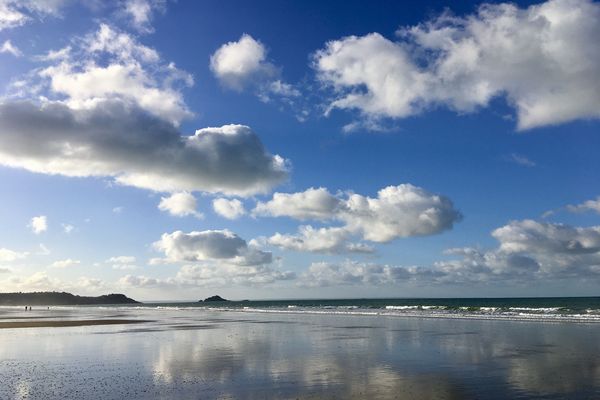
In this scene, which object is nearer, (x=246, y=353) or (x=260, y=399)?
(x=260, y=399)

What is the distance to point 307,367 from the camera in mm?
25688

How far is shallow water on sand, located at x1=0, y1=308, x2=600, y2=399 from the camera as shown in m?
19.6

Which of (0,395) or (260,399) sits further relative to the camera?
(0,395)

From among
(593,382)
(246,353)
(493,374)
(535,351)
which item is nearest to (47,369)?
(246,353)

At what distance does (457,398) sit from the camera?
60.0ft

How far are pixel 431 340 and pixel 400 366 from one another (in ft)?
45.9

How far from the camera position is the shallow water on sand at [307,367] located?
1962 cm

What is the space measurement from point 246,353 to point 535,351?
18.2m

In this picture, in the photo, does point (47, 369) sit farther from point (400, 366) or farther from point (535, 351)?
point (535, 351)

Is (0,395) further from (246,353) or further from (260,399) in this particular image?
(246,353)

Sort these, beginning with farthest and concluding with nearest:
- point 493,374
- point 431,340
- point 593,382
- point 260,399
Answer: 1. point 431,340
2. point 493,374
3. point 593,382
4. point 260,399

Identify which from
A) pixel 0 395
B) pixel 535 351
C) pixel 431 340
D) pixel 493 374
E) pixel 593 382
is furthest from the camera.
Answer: pixel 431 340

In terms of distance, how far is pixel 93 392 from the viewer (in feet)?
64.7

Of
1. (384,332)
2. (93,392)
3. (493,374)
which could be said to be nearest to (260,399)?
(93,392)
